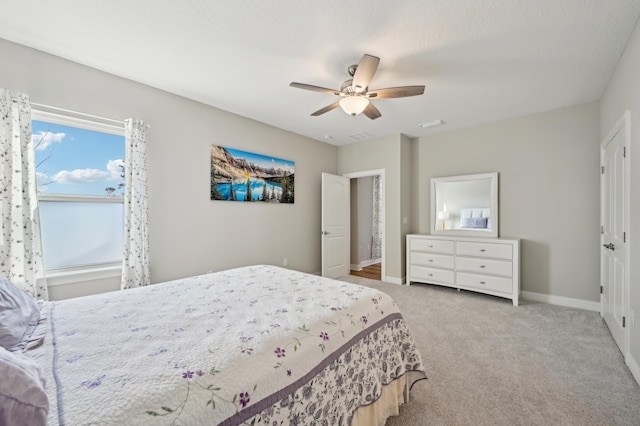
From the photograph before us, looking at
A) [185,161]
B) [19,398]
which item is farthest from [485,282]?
[19,398]

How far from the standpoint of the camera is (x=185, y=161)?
3281 millimetres

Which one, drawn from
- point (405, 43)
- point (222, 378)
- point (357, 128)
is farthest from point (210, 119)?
point (222, 378)

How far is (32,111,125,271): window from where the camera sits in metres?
2.45

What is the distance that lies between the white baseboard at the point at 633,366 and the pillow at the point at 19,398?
3152mm

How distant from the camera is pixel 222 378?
89 cm

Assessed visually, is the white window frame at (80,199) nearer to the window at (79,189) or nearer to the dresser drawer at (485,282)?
the window at (79,189)

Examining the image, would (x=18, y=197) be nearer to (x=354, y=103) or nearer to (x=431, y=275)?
(x=354, y=103)

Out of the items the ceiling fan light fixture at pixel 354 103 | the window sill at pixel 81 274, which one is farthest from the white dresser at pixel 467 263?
the window sill at pixel 81 274

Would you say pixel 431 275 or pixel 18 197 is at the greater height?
pixel 18 197

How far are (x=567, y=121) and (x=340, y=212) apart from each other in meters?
3.45

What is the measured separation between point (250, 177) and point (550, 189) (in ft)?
13.5

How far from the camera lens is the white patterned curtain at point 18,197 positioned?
2.12 metres

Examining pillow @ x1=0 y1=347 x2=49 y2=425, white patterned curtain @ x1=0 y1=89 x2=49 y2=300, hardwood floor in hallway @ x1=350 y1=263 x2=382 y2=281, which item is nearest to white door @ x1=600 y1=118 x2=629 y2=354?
hardwood floor in hallway @ x1=350 y1=263 x2=382 y2=281

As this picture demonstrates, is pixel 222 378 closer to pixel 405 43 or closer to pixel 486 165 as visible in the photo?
pixel 405 43
